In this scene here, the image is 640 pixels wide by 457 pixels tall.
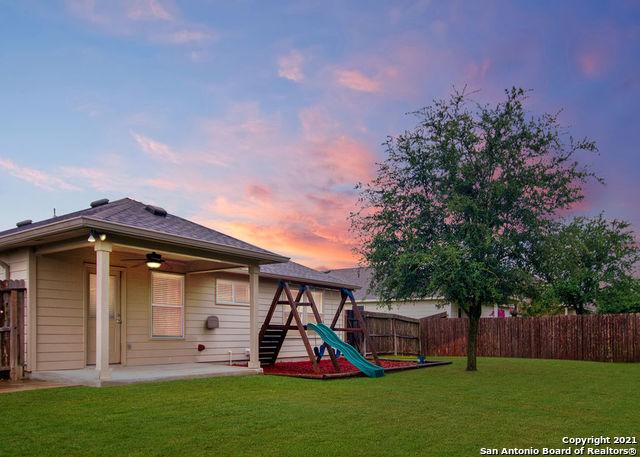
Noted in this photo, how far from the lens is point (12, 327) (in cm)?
1062

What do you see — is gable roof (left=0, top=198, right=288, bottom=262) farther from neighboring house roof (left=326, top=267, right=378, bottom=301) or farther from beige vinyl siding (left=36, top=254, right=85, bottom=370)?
neighboring house roof (left=326, top=267, right=378, bottom=301)

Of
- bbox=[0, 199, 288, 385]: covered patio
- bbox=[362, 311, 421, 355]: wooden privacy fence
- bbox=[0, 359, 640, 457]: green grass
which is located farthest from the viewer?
bbox=[362, 311, 421, 355]: wooden privacy fence

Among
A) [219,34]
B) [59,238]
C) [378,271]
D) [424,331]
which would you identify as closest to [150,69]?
[219,34]

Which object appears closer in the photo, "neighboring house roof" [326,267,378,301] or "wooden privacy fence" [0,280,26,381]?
"wooden privacy fence" [0,280,26,381]

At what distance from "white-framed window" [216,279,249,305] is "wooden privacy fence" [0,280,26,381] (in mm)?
5225

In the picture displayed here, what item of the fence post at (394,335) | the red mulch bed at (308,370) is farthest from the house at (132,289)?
the fence post at (394,335)

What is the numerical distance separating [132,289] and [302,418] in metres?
6.98

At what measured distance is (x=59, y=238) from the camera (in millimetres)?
10500

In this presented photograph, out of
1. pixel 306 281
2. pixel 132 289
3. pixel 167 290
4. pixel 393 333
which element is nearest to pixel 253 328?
pixel 167 290

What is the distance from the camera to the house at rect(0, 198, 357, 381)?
33.5ft

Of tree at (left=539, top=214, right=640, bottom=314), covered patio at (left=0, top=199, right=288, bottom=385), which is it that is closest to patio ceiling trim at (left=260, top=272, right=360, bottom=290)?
covered patio at (left=0, top=199, right=288, bottom=385)

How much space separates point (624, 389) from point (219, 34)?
37.2 ft

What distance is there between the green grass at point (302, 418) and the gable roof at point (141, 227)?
257cm

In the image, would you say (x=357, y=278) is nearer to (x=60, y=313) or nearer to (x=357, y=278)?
(x=357, y=278)
